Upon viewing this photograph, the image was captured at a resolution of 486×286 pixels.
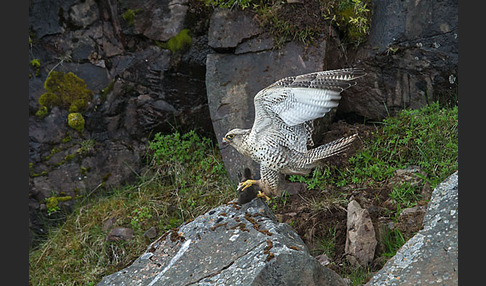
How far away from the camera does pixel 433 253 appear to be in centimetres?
426

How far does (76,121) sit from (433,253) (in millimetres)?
5099

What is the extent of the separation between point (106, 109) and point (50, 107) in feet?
2.41

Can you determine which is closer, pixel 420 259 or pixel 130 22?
pixel 420 259

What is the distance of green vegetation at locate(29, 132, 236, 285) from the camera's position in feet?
22.3

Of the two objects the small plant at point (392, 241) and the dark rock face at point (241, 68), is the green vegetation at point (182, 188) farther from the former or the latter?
the dark rock face at point (241, 68)

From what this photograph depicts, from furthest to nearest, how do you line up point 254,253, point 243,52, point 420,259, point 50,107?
point 50,107 < point 243,52 < point 254,253 < point 420,259

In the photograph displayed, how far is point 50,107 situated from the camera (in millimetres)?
7633

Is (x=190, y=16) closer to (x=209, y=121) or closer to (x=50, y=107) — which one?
(x=209, y=121)

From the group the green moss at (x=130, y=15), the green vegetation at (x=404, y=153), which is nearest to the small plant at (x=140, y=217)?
the green vegetation at (x=404, y=153)

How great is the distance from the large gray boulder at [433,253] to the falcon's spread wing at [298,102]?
4.48 feet

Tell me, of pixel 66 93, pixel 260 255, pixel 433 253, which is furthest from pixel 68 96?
pixel 433 253

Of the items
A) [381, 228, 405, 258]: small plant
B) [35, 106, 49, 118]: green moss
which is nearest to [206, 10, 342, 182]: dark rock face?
[381, 228, 405, 258]: small plant

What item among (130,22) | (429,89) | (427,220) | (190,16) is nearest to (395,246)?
(427,220)

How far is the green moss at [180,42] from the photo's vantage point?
25.0 ft
